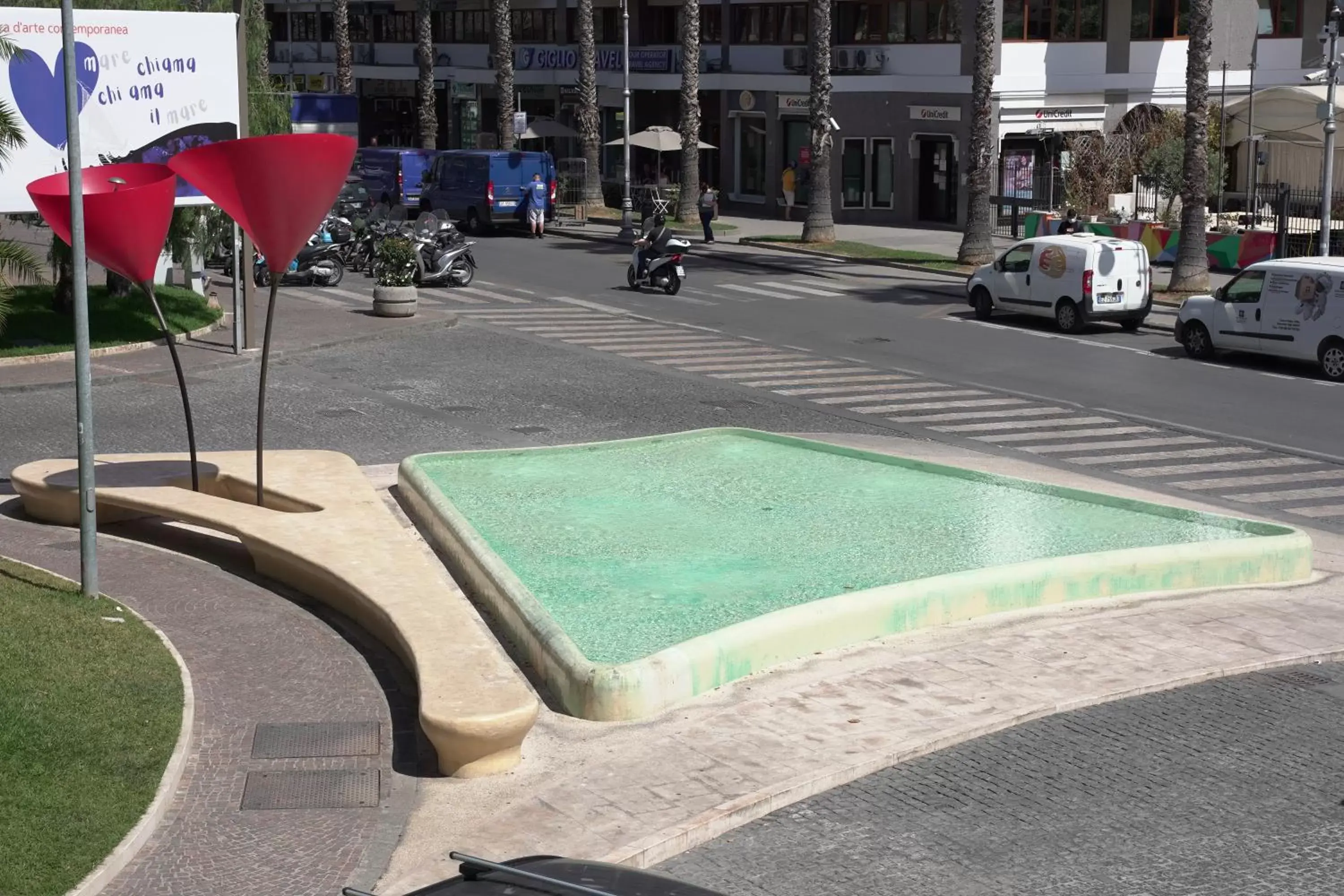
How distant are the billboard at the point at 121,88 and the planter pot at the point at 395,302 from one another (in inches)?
223

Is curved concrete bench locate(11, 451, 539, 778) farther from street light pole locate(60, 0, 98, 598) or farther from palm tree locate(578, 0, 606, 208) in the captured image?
palm tree locate(578, 0, 606, 208)

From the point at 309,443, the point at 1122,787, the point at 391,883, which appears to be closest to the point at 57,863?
the point at 391,883

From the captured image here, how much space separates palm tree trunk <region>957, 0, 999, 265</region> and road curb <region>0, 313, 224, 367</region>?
59.3 ft

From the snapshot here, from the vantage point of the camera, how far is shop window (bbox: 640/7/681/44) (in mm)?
61469

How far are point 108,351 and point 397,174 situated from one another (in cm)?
2681

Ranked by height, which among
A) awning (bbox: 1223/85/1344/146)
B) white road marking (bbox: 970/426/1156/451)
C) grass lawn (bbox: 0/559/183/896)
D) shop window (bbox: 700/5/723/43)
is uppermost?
shop window (bbox: 700/5/723/43)

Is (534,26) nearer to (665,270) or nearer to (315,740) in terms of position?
(665,270)

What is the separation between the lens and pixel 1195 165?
33.3m

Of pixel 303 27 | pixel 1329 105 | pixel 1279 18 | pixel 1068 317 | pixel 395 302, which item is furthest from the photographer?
Result: pixel 303 27

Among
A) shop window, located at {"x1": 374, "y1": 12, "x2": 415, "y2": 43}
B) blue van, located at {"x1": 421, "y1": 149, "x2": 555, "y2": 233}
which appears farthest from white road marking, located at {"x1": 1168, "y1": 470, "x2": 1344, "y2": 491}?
shop window, located at {"x1": 374, "y1": 12, "x2": 415, "y2": 43}

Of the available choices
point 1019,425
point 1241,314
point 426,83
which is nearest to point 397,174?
point 426,83

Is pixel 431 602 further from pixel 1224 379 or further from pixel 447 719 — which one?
pixel 1224 379

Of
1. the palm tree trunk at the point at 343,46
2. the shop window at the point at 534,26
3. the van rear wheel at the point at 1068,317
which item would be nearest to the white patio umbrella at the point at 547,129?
the shop window at the point at 534,26

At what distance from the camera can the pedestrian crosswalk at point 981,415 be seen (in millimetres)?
18531
